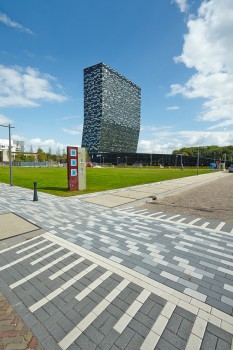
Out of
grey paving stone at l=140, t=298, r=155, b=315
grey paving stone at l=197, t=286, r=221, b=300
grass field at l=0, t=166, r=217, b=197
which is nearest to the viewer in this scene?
grey paving stone at l=140, t=298, r=155, b=315

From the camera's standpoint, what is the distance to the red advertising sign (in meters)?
14.7

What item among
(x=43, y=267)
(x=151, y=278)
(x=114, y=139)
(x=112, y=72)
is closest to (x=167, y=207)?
(x=151, y=278)

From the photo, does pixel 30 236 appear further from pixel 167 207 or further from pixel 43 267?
pixel 167 207

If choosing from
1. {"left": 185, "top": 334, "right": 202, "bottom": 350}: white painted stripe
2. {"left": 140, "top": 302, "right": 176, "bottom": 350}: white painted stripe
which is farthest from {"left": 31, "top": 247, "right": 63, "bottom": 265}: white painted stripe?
{"left": 185, "top": 334, "right": 202, "bottom": 350}: white painted stripe

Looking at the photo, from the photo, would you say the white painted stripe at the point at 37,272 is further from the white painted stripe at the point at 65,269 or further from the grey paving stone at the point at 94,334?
the grey paving stone at the point at 94,334

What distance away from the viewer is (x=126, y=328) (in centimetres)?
297

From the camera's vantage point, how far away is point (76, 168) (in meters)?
15.2

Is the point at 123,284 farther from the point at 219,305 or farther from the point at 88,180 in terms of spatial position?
the point at 88,180

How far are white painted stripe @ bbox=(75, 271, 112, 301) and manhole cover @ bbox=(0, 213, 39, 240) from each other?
3786 millimetres

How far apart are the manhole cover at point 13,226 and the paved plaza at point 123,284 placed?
0.43 meters

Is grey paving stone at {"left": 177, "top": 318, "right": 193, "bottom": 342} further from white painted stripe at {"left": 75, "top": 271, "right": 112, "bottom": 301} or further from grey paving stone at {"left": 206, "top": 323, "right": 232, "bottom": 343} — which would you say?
white painted stripe at {"left": 75, "top": 271, "right": 112, "bottom": 301}

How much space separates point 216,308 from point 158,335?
47.5 inches

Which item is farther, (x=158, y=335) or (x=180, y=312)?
(x=180, y=312)

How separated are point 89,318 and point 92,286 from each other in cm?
77
